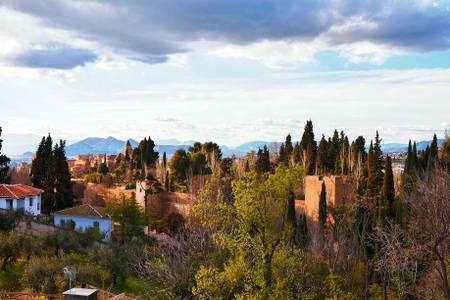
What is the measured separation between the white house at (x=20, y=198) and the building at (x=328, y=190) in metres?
18.9

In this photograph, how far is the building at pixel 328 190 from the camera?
119ft

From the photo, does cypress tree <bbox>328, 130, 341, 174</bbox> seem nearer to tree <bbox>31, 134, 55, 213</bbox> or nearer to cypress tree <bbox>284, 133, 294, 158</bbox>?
cypress tree <bbox>284, 133, 294, 158</bbox>

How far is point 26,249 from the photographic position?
2239 centimetres

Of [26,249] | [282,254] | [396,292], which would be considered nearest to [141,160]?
[26,249]

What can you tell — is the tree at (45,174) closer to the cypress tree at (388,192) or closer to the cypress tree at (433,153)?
the cypress tree at (388,192)

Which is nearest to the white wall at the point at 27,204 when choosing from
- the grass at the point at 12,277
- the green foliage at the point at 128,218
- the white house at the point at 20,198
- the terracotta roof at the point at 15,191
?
the white house at the point at 20,198

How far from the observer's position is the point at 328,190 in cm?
3706

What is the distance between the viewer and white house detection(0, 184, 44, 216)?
33812 millimetres

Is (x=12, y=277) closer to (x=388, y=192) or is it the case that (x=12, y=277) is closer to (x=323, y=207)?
(x=323, y=207)

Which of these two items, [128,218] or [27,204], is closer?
[128,218]

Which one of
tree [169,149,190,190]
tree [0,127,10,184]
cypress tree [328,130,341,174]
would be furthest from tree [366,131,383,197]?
tree [0,127,10,184]

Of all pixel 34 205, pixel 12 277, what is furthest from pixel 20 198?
pixel 12 277

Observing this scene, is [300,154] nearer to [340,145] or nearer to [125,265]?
[340,145]

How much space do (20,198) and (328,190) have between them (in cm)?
2088
